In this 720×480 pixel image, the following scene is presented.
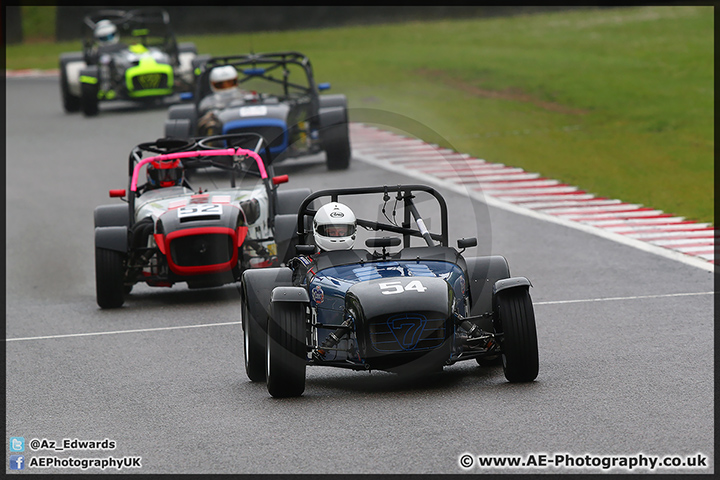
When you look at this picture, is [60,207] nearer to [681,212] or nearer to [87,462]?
[681,212]

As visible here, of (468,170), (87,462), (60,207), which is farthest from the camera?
(468,170)

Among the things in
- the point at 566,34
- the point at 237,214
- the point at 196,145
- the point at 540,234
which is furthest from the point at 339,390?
the point at 566,34

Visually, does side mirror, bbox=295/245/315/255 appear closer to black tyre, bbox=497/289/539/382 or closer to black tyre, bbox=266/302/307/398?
black tyre, bbox=266/302/307/398

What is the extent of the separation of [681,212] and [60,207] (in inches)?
358

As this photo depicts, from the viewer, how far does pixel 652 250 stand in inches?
522

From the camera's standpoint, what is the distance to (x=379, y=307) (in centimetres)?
762

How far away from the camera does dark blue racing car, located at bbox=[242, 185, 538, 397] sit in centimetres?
766

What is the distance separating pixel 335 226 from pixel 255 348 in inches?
39.7

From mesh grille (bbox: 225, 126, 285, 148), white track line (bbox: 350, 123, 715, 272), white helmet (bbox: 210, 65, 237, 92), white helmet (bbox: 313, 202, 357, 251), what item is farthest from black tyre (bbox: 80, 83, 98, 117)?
white helmet (bbox: 313, 202, 357, 251)

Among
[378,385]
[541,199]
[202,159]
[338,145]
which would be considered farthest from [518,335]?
[338,145]

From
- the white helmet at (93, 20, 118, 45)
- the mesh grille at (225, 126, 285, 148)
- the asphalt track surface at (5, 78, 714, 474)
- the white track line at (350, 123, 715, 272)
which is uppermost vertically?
the white helmet at (93, 20, 118, 45)

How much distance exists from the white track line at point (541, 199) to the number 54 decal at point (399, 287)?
532cm

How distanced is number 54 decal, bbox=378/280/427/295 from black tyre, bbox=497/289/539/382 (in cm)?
56

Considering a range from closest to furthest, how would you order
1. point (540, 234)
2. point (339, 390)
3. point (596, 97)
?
1. point (339, 390)
2. point (540, 234)
3. point (596, 97)
